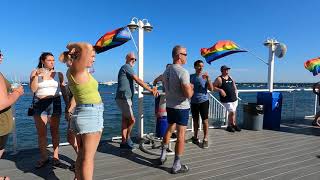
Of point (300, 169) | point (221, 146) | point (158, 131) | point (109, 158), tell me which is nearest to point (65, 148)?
point (109, 158)

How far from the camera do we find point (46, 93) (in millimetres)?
3717


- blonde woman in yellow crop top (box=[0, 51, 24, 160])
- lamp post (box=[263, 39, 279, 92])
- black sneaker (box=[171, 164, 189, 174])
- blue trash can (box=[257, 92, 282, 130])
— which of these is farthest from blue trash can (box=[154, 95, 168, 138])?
lamp post (box=[263, 39, 279, 92])

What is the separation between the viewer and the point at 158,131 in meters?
4.90

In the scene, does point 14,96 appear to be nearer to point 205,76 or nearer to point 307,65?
point 205,76

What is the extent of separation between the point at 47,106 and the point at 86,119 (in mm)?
1342

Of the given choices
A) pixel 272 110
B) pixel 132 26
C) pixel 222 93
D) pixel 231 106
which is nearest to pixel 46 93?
Result: pixel 132 26

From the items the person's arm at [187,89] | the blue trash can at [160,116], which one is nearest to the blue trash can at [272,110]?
the blue trash can at [160,116]

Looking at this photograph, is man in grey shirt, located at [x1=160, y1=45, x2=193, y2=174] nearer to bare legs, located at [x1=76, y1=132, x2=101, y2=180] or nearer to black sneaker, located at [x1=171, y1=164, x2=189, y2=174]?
black sneaker, located at [x1=171, y1=164, x2=189, y2=174]

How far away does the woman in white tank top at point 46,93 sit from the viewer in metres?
3.68

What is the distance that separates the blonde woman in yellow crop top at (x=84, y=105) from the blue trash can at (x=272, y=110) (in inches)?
208

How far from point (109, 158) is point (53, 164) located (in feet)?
2.65

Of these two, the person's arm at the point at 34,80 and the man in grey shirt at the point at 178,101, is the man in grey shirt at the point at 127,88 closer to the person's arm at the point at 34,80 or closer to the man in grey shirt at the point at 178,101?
the man in grey shirt at the point at 178,101

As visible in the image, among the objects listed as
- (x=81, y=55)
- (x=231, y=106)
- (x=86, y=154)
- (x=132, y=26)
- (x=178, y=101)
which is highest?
(x=132, y=26)

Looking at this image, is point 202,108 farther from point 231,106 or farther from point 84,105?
point 84,105
